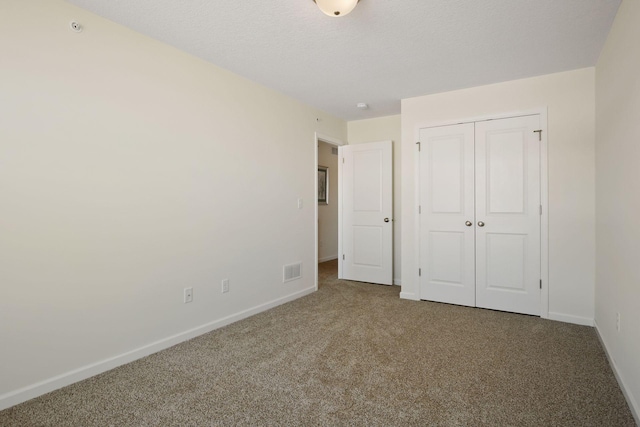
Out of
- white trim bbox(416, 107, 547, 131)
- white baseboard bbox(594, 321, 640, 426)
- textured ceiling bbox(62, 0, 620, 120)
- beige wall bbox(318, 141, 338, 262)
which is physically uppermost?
textured ceiling bbox(62, 0, 620, 120)

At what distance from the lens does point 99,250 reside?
2270 mm

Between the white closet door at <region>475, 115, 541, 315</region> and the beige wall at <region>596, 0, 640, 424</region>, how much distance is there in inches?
21.3

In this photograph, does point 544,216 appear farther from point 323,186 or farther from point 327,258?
point 327,258

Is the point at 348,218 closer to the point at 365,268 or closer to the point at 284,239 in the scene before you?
the point at 365,268

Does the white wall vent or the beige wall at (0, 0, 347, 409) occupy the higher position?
the beige wall at (0, 0, 347, 409)

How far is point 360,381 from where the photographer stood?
2.11 metres

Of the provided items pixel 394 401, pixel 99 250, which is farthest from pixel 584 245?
pixel 99 250

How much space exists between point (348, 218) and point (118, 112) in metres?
3.26

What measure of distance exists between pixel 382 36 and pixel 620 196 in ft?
6.40

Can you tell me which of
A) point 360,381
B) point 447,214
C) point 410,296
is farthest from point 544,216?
point 360,381

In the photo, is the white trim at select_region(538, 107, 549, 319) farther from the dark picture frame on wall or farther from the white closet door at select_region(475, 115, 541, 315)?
the dark picture frame on wall

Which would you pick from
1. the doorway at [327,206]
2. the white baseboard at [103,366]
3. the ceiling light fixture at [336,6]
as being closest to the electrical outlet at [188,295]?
the white baseboard at [103,366]

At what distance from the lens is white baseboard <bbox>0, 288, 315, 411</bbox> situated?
191 cm

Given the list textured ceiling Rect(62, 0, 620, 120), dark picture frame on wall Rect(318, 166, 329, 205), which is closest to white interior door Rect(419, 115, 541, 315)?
textured ceiling Rect(62, 0, 620, 120)
